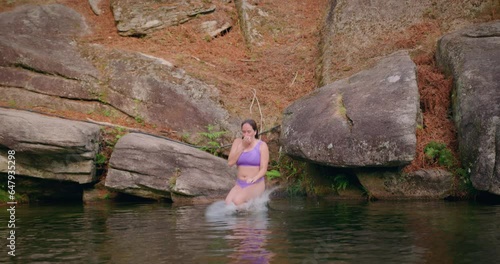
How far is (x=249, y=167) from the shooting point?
11.5 meters

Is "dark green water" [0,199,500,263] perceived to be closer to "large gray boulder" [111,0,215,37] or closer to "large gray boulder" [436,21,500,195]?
"large gray boulder" [436,21,500,195]

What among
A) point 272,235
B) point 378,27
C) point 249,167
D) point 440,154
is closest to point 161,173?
point 249,167

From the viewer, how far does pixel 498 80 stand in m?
12.5

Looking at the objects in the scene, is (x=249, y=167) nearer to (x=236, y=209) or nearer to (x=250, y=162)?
(x=250, y=162)

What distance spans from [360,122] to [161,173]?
474 cm

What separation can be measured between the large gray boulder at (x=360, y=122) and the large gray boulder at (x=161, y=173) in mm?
1978

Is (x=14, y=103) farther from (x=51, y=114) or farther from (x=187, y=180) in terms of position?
(x=187, y=180)

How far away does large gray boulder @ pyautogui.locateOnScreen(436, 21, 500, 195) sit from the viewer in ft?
37.9

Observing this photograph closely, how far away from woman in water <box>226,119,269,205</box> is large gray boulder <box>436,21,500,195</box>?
4.39 meters

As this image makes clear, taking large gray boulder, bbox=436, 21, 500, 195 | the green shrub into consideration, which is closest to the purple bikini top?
the green shrub

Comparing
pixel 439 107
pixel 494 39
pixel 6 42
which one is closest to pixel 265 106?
pixel 439 107

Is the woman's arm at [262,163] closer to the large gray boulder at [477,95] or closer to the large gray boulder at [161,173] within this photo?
the large gray boulder at [161,173]

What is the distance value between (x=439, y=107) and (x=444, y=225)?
6.29 m

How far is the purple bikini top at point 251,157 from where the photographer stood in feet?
37.5
